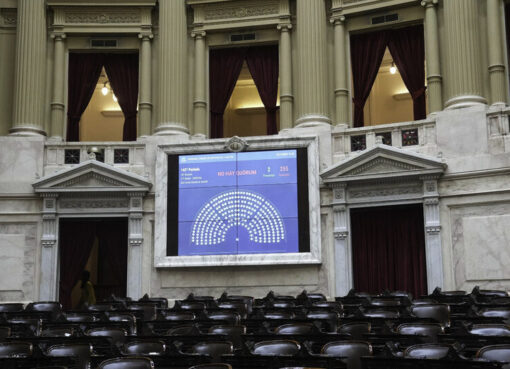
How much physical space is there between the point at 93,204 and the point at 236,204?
3.30 m

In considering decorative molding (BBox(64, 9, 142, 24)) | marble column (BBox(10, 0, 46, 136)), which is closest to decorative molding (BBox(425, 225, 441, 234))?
decorative molding (BBox(64, 9, 142, 24))

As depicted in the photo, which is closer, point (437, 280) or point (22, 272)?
point (437, 280)

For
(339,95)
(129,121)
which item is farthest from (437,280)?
(129,121)

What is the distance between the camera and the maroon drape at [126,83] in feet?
63.6

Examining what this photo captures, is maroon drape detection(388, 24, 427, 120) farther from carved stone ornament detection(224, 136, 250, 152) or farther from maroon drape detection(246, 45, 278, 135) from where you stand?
carved stone ornament detection(224, 136, 250, 152)

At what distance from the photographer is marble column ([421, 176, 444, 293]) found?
15.3m

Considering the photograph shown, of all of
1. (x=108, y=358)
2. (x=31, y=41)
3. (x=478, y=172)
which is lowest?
(x=108, y=358)

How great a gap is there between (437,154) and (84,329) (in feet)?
28.2

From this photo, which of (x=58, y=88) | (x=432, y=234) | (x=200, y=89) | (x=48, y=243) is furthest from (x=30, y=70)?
(x=432, y=234)

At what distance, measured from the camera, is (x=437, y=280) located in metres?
15.2

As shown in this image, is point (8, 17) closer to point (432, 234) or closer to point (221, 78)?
point (221, 78)

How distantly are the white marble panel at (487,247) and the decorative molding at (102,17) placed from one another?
9.72m

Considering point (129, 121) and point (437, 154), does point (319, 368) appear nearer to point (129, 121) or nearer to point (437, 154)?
point (437, 154)

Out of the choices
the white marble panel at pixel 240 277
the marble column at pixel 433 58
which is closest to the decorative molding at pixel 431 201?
the marble column at pixel 433 58
